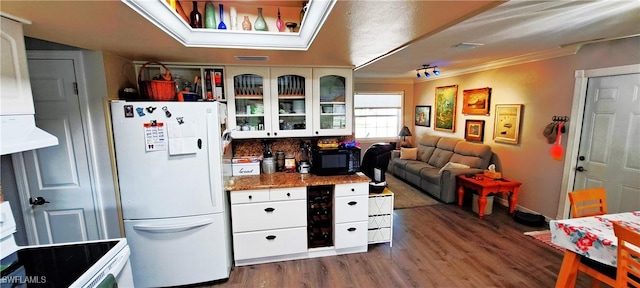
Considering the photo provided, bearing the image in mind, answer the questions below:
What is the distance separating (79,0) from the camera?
3.76 feet

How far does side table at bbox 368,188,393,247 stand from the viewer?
282cm

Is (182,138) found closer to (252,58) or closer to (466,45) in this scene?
(252,58)

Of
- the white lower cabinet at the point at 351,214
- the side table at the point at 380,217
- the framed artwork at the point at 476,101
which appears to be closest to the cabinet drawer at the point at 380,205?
the side table at the point at 380,217

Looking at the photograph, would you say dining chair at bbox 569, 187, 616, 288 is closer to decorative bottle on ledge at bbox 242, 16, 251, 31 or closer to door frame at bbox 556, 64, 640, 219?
door frame at bbox 556, 64, 640, 219

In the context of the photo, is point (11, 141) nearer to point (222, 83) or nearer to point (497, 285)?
point (222, 83)

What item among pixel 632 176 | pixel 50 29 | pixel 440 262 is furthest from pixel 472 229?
pixel 50 29

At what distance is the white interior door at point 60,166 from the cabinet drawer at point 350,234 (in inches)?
83.2

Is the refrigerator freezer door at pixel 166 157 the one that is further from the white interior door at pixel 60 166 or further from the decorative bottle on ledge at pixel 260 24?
the decorative bottle on ledge at pixel 260 24

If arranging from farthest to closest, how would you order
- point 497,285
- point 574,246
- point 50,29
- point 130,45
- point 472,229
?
point 472,229, point 497,285, point 130,45, point 574,246, point 50,29

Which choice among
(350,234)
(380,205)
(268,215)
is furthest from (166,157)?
(380,205)

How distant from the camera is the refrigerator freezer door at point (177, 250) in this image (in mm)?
2178

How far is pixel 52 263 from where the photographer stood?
4.45 feet

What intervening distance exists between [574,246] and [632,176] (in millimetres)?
1797

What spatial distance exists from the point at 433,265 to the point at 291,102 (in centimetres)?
223
